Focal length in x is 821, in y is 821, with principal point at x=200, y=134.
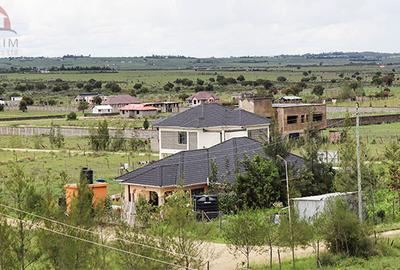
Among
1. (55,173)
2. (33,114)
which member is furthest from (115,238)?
(33,114)

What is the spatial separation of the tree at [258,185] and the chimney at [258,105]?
87.5 feet

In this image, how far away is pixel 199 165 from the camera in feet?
124

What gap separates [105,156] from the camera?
185ft

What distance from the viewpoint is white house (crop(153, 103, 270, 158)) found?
46250mm

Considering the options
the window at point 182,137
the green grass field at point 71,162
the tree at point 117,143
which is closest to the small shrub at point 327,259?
the green grass field at point 71,162

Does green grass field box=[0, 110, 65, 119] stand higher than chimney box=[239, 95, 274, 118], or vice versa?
chimney box=[239, 95, 274, 118]

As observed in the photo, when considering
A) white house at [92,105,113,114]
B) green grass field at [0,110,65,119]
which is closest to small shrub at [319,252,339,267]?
green grass field at [0,110,65,119]

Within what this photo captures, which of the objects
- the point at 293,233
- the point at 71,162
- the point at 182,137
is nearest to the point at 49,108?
the point at 71,162

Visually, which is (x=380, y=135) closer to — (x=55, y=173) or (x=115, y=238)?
(x=55, y=173)

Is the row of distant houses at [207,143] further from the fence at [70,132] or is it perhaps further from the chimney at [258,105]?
the fence at [70,132]

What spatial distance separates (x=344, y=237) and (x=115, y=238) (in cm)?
762

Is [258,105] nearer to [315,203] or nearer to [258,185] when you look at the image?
[258,185]

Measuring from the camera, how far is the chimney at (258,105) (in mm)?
62688

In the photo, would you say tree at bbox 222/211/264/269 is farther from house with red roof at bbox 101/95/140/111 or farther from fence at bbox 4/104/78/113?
fence at bbox 4/104/78/113
